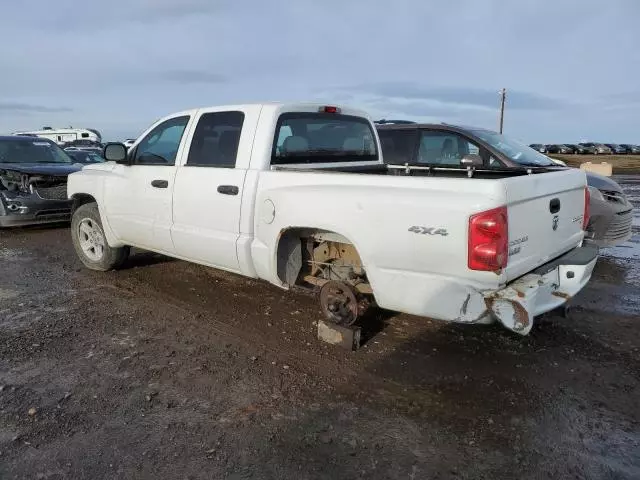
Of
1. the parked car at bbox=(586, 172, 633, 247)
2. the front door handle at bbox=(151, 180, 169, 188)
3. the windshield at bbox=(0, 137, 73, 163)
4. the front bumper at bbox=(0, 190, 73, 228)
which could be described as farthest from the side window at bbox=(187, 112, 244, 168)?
the windshield at bbox=(0, 137, 73, 163)

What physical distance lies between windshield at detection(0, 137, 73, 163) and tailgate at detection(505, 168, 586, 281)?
388 inches

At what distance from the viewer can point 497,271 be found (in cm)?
347

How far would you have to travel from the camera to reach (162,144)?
588 cm

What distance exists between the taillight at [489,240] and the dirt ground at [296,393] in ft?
3.16

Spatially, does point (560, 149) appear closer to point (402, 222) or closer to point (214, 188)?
point (214, 188)

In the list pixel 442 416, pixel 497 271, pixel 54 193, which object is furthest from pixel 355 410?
pixel 54 193

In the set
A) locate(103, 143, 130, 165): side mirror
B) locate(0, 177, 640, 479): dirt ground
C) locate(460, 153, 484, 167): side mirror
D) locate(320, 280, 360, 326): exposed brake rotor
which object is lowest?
locate(0, 177, 640, 479): dirt ground

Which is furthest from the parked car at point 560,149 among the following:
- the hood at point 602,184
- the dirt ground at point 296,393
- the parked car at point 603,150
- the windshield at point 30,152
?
the dirt ground at point 296,393

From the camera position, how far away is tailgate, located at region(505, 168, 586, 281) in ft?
11.8

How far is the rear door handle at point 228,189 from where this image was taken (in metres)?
4.82

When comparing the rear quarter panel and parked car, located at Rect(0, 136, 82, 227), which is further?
parked car, located at Rect(0, 136, 82, 227)

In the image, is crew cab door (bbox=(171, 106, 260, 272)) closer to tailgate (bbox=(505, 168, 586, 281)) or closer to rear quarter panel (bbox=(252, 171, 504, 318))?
rear quarter panel (bbox=(252, 171, 504, 318))

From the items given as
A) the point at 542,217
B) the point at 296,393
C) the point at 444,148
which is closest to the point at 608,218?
the point at 444,148

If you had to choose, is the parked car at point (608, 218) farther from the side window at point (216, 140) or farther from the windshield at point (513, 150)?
the side window at point (216, 140)
